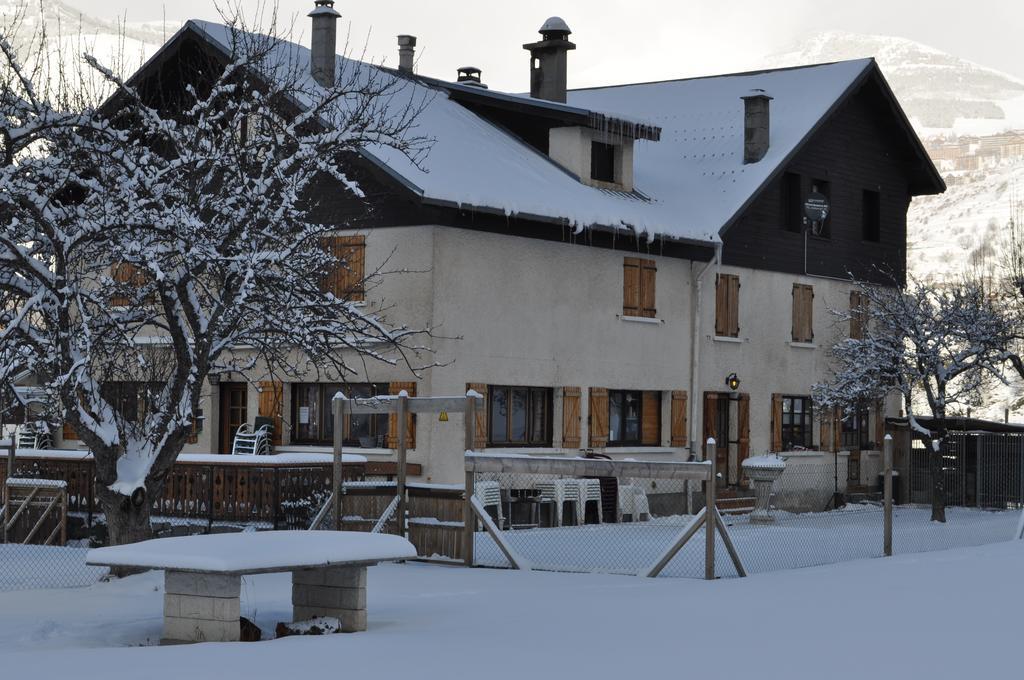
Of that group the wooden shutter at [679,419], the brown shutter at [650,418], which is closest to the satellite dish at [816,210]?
the wooden shutter at [679,419]

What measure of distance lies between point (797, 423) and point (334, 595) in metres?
21.4

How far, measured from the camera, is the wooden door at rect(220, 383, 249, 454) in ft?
89.8

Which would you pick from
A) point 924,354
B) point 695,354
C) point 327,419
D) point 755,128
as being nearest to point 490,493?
point 327,419

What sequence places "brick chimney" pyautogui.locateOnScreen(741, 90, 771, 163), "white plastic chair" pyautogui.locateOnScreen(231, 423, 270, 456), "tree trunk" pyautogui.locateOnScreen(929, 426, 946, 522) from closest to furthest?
"white plastic chair" pyautogui.locateOnScreen(231, 423, 270, 456) < "tree trunk" pyautogui.locateOnScreen(929, 426, 946, 522) < "brick chimney" pyautogui.locateOnScreen(741, 90, 771, 163)

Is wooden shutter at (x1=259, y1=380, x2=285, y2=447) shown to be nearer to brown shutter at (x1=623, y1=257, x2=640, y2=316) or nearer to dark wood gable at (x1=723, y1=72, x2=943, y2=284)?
brown shutter at (x1=623, y1=257, x2=640, y2=316)

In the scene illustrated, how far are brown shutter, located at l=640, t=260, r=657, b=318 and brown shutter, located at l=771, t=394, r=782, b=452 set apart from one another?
4.36 meters

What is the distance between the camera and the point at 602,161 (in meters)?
30.1

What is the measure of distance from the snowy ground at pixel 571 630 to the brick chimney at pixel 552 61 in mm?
16739

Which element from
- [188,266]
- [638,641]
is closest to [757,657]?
[638,641]

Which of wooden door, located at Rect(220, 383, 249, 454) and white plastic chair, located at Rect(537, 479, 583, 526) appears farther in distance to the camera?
wooden door, located at Rect(220, 383, 249, 454)

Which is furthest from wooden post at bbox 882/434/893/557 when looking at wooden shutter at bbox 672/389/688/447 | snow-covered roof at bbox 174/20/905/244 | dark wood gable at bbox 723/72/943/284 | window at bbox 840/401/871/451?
window at bbox 840/401/871/451

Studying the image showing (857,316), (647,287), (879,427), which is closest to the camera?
(647,287)

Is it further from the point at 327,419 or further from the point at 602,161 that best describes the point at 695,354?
the point at 327,419

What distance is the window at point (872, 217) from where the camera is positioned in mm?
35250
